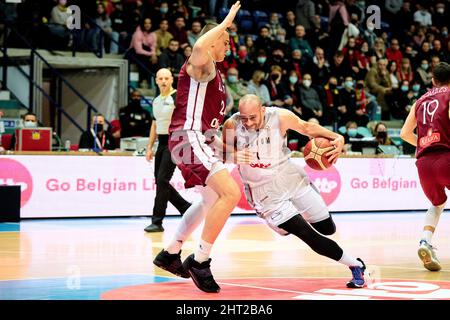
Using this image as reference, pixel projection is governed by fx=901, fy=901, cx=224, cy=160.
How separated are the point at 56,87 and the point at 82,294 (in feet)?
49.7

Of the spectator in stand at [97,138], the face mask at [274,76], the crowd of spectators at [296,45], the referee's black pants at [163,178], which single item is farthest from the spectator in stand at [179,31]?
the referee's black pants at [163,178]

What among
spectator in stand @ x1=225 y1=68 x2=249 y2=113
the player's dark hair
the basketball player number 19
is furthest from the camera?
spectator in stand @ x1=225 y1=68 x2=249 y2=113

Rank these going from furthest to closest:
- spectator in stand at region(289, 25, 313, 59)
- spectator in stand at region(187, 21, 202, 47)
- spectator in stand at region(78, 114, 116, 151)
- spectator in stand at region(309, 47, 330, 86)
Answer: spectator in stand at region(289, 25, 313, 59), spectator in stand at region(309, 47, 330, 86), spectator in stand at region(187, 21, 202, 47), spectator in stand at region(78, 114, 116, 151)

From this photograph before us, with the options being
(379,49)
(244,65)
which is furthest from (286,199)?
(379,49)

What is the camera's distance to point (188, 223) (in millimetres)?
7289

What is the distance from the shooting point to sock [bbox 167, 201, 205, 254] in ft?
23.9

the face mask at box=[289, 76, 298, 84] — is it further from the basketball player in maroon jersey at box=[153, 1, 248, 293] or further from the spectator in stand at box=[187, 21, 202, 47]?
the basketball player in maroon jersey at box=[153, 1, 248, 293]

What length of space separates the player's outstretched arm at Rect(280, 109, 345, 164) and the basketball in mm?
39

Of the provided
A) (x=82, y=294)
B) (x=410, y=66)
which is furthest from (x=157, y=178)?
(x=410, y=66)

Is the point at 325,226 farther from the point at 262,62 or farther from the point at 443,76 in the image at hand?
the point at 262,62

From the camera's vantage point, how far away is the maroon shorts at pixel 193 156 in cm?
691

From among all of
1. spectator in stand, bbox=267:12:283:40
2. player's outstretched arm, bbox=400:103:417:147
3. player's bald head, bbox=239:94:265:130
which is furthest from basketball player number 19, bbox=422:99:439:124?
spectator in stand, bbox=267:12:283:40

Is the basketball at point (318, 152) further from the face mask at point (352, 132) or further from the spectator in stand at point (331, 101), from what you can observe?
the spectator in stand at point (331, 101)

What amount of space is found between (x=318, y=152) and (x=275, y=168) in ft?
1.27
